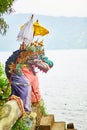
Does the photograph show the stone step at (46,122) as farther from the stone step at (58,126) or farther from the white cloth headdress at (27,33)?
the white cloth headdress at (27,33)

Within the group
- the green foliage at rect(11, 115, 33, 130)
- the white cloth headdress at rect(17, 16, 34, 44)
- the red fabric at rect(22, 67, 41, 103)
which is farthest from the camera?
the red fabric at rect(22, 67, 41, 103)

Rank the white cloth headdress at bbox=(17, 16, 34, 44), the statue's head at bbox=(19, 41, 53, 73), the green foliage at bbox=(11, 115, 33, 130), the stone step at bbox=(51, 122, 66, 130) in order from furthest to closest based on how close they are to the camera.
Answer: the stone step at bbox=(51, 122, 66, 130) → the statue's head at bbox=(19, 41, 53, 73) → the white cloth headdress at bbox=(17, 16, 34, 44) → the green foliage at bbox=(11, 115, 33, 130)

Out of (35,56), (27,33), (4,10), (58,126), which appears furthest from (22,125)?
(4,10)

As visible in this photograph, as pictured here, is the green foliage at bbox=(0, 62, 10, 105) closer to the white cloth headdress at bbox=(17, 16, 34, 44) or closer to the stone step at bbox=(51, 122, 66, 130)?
the white cloth headdress at bbox=(17, 16, 34, 44)

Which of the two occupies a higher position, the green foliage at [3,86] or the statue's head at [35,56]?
the statue's head at [35,56]

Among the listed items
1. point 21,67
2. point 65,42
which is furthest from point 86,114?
point 65,42

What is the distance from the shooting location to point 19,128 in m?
7.11

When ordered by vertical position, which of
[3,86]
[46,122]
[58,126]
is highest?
[3,86]

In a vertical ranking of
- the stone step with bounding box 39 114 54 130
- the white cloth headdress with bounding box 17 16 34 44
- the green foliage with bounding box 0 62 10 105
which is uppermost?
the white cloth headdress with bounding box 17 16 34 44

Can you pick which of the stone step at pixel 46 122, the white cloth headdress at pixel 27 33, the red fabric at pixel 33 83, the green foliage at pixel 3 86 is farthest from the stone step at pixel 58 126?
the white cloth headdress at pixel 27 33

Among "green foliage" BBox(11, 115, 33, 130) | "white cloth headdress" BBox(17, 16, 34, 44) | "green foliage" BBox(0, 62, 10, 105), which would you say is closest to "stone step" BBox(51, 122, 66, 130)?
"green foliage" BBox(11, 115, 33, 130)

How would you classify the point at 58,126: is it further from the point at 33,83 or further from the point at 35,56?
the point at 35,56

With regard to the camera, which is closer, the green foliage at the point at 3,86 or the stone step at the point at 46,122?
the green foliage at the point at 3,86

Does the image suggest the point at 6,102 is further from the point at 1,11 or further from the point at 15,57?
the point at 1,11
